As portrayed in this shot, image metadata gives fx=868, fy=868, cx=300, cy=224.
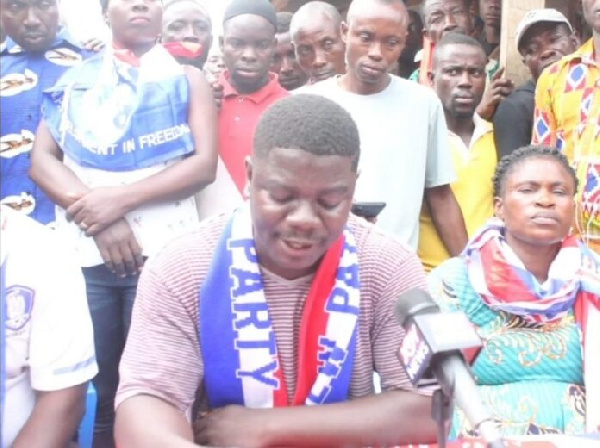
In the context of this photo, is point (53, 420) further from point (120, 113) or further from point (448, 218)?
point (448, 218)

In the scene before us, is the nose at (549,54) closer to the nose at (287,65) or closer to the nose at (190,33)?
the nose at (287,65)

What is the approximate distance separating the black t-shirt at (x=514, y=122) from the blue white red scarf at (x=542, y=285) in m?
0.89

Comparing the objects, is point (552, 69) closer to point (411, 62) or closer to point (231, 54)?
point (231, 54)

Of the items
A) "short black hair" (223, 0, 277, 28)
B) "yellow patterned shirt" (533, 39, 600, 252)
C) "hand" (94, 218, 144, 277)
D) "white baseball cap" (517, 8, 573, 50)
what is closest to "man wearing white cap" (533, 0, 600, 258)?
"yellow patterned shirt" (533, 39, 600, 252)

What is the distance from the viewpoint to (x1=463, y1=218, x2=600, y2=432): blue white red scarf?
100 inches

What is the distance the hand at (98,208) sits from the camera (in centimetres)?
263

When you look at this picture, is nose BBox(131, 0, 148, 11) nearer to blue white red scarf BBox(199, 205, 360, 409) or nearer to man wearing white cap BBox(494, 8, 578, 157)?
blue white red scarf BBox(199, 205, 360, 409)

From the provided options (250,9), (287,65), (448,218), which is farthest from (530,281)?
(287,65)

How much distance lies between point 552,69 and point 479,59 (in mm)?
433

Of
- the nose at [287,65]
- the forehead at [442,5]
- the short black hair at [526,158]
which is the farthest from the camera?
the forehead at [442,5]

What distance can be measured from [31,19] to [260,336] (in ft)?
5.61

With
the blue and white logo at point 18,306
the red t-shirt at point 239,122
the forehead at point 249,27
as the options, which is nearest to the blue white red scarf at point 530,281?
the red t-shirt at point 239,122

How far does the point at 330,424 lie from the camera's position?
173 cm

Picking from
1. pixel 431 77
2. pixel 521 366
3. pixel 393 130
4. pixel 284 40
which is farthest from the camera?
pixel 284 40
